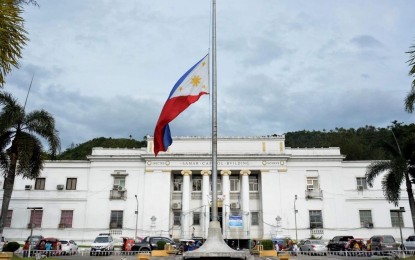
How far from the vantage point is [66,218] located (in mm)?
42562

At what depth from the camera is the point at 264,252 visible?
79.2ft

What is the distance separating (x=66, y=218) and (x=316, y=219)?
26.5 metres

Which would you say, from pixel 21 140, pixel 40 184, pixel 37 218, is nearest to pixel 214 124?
pixel 21 140

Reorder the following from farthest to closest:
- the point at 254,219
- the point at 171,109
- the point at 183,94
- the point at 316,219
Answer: the point at 254,219 → the point at 316,219 → the point at 183,94 → the point at 171,109

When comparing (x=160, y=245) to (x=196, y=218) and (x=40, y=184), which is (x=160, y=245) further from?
(x=40, y=184)

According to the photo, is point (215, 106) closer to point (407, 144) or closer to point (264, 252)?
point (264, 252)

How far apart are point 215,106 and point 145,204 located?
28395 millimetres

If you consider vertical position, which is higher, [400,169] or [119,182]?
[119,182]

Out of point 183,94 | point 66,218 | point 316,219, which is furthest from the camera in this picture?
point 66,218

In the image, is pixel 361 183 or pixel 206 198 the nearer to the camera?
pixel 206 198

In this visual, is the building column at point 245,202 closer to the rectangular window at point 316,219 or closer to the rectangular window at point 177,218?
the rectangular window at point 316,219

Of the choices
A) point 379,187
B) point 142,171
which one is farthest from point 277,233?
point 142,171

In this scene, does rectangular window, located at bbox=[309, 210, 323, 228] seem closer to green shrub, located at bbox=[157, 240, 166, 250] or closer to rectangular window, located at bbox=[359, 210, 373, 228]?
rectangular window, located at bbox=[359, 210, 373, 228]

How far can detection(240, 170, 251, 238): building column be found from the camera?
136ft
